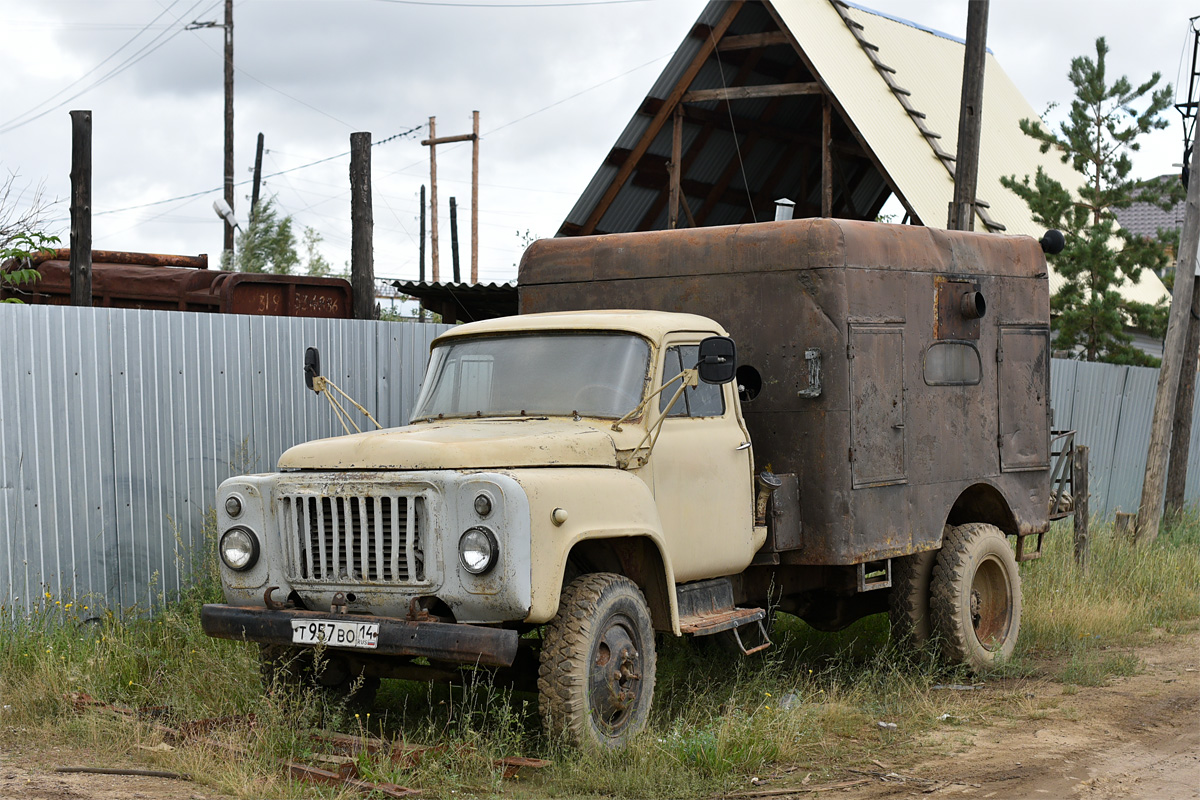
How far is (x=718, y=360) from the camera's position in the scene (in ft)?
21.9

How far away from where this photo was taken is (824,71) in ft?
54.9

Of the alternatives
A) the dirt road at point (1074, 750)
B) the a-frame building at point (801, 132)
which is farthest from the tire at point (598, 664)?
the a-frame building at point (801, 132)

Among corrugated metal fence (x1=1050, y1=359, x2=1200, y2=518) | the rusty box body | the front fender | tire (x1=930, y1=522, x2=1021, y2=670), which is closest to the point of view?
the front fender

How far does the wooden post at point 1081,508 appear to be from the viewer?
40.3 ft

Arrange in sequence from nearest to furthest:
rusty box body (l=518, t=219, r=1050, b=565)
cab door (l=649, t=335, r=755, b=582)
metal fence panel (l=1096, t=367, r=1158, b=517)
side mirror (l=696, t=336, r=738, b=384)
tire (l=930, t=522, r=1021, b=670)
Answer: side mirror (l=696, t=336, r=738, b=384)
cab door (l=649, t=335, r=755, b=582)
rusty box body (l=518, t=219, r=1050, b=565)
tire (l=930, t=522, r=1021, b=670)
metal fence panel (l=1096, t=367, r=1158, b=517)

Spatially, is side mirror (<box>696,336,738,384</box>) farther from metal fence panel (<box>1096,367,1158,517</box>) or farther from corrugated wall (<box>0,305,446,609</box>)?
metal fence panel (<box>1096,367,1158,517</box>)

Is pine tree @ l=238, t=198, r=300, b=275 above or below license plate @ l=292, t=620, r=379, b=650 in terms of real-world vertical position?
above

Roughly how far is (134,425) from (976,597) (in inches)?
238

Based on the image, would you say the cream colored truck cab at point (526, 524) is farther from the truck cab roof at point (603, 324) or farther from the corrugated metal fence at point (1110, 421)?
the corrugated metal fence at point (1110, 421)

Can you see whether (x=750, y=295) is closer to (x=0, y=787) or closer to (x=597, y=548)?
(x=597, y=548)

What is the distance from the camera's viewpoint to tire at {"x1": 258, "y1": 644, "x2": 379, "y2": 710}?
675 cm

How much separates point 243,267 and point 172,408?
74.2 ft

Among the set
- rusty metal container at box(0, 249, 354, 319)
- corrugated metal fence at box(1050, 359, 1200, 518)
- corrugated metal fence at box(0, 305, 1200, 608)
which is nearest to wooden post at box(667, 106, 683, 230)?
rusty metal container at box(0, 249, 354, 319)

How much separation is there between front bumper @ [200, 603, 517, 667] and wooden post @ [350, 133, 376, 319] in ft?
19.5
